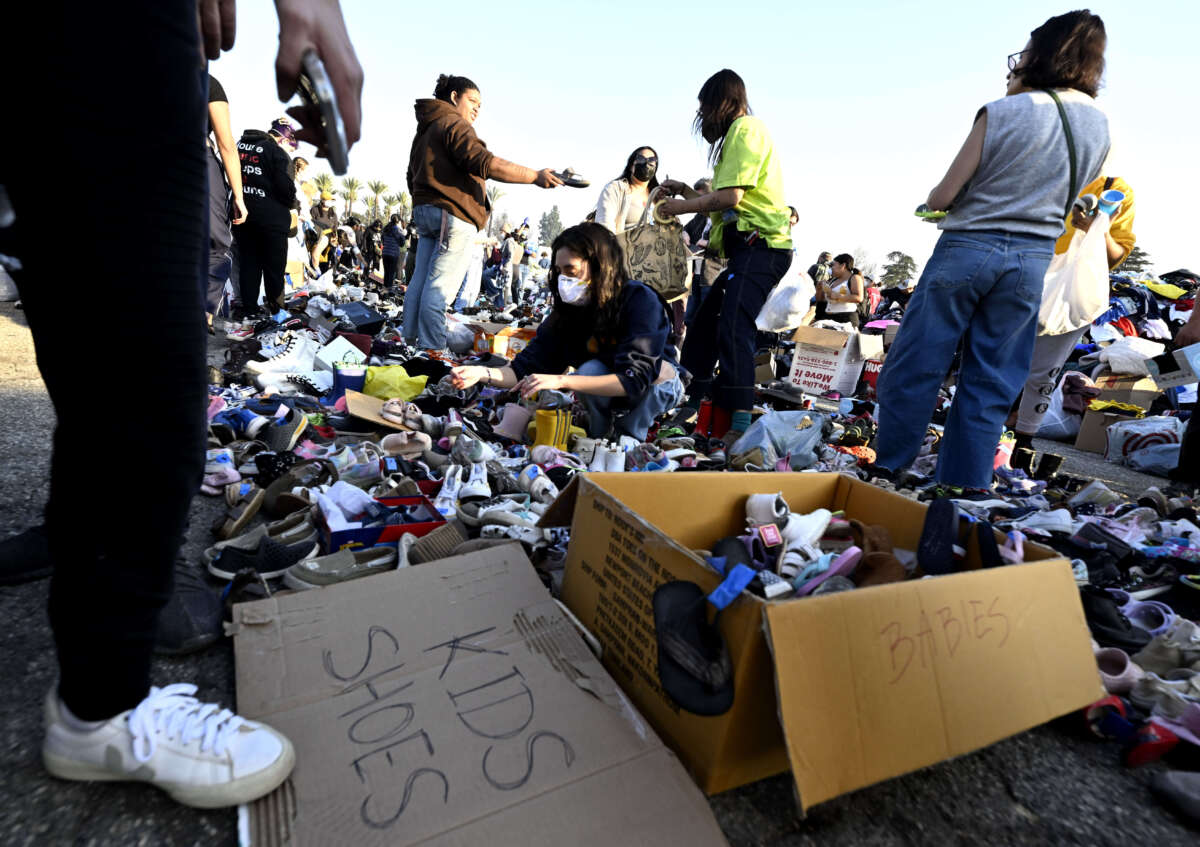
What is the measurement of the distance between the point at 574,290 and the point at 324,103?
1.95 m

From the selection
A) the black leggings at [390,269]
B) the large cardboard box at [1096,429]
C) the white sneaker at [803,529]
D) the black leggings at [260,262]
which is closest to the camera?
the white sneaker at [803,529]

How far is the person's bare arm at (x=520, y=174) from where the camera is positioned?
143 inches

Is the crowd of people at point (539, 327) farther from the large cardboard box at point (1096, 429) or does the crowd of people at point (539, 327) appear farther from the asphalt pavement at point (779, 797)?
the large cardboard box at point (1096, 429)

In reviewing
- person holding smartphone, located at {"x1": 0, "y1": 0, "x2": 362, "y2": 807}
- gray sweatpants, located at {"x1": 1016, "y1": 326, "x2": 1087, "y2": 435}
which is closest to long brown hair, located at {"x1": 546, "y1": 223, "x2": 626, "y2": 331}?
person holding smartphone, located at {"x1": 0, "y1": 0, "x2": 362, "y2": 807}

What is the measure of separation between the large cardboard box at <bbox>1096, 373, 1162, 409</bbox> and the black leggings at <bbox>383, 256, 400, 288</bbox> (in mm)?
12085

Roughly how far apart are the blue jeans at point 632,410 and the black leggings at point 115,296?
2.09 m

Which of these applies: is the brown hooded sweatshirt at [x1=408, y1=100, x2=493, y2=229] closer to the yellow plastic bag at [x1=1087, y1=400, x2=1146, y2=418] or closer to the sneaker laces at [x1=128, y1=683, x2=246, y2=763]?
the sneaker laces at [x1=128, y1=683, x2=246, y2=763]

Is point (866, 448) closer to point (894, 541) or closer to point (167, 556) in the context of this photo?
point (894, 541)

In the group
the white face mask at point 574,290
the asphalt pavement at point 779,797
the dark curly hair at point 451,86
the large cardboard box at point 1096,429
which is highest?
the dark curly hair at point 451,86

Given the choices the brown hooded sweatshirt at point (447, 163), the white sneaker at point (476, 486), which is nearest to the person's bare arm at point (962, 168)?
the white sneaker at point (476, 486)

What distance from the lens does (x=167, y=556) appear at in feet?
2.31

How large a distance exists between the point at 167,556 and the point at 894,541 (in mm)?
1482

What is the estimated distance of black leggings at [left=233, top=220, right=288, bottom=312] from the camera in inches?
183

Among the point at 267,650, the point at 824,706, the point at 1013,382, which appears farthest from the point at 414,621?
the point at 1013,382
